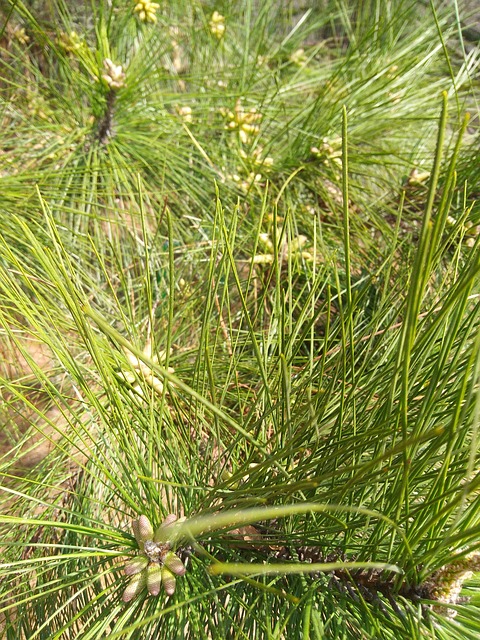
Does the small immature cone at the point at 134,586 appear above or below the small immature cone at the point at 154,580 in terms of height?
below

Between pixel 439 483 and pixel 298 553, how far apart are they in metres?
0.12

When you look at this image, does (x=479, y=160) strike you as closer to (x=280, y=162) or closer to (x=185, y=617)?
(x=280, y=162)

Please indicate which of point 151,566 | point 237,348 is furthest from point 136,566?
point 237,348

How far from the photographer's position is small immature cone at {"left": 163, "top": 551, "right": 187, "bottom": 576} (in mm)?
290

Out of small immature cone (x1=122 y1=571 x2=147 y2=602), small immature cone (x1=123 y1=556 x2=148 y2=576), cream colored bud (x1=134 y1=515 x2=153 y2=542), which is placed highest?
cream colored bud (x1=134 y1=515 x2=153 y2=542)

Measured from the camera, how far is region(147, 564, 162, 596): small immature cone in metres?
0.28

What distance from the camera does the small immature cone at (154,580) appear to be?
0.28 m

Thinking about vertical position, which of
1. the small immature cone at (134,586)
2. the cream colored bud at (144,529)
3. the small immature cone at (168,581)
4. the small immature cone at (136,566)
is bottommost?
the small immature cone at (134,586)

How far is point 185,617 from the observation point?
30 cm

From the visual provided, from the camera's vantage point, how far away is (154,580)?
0.94 feet

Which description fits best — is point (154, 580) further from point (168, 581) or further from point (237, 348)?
point (237, 348)

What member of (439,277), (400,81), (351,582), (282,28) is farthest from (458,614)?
(282,28)

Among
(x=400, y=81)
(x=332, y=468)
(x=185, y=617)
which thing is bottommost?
(x=185, y=617)

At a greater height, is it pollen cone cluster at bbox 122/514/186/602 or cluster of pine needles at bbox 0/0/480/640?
cluster of pine needles at bbox 0/0/480/640
